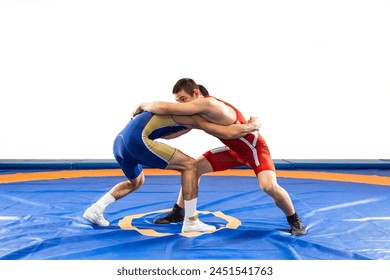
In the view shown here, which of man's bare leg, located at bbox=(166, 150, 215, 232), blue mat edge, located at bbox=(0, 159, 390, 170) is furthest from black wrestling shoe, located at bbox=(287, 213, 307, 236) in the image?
blue mat edge, located at bbox=(0, 159, 390, 170)

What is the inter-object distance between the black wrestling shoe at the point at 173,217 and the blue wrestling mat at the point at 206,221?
0.10m

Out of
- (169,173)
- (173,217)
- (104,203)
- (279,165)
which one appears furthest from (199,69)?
(104,203)

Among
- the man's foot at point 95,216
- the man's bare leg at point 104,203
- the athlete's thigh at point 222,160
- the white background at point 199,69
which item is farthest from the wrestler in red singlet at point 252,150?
the white background at point 199,69

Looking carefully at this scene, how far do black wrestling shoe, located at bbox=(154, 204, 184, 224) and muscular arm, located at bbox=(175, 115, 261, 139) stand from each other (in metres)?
0.72

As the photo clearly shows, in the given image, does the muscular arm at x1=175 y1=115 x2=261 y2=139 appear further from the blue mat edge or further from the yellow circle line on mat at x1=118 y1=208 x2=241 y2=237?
the blue mat edge

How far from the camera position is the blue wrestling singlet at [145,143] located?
2.79 metres

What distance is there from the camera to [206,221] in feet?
10.2

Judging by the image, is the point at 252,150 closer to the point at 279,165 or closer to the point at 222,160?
the point at 222,160

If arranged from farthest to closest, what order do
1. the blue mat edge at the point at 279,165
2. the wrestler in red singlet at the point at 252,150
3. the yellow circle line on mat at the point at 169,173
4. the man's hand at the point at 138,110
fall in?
the blue mat edge at the point at 279,165 < the yellow circle line on mat at the point at 169,173 < the man's hand at the point at 138,110 < the wrestler in red singlet at the point at 252,150

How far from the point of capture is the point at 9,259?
2.22 meters

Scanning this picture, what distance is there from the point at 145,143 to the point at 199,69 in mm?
4034

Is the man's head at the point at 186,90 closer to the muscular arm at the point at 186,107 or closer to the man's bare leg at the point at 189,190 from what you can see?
the muscular arm at the point at 186,107

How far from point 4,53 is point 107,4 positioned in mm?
1846

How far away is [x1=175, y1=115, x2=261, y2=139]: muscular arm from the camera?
9.14 feet
